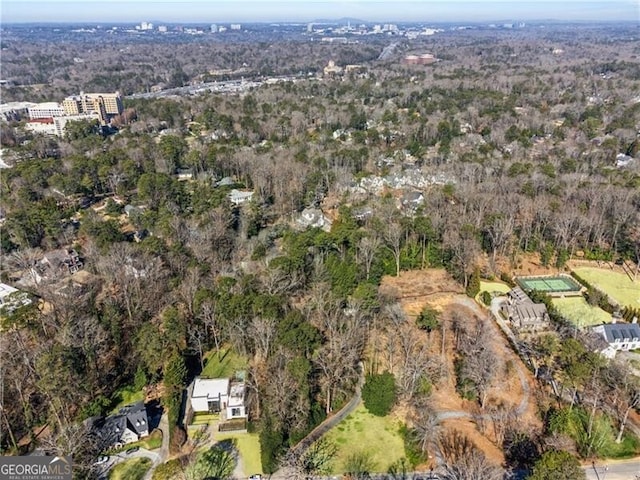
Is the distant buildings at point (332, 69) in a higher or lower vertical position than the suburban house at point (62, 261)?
higher

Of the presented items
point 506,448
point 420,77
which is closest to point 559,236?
point 506,448

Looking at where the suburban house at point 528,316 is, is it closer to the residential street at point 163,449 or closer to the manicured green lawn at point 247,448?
the manicured green lawn at point 247,448

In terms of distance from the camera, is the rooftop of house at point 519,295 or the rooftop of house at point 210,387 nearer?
the rooftop of house at point 210,387

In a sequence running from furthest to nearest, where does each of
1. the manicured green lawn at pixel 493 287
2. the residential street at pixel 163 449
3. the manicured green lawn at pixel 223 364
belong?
the manicured green lawn at pixel 493 287 → the manicured green lawn at pixel 223 364 → the residential street at pixel 163 449

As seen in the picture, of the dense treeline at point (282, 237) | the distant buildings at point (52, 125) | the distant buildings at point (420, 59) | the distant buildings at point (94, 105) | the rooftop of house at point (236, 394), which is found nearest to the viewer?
the rooftop of house at point (236, 394)

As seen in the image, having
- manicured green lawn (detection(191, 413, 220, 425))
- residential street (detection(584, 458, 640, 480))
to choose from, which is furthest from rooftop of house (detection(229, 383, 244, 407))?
residential street (detection(584, 458, 640, 480))

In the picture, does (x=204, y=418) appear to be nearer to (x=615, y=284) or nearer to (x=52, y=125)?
(x=615, y=284)

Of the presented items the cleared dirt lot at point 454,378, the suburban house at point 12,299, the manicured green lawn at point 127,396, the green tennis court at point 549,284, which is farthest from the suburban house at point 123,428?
the green tennis court at point 549,284
